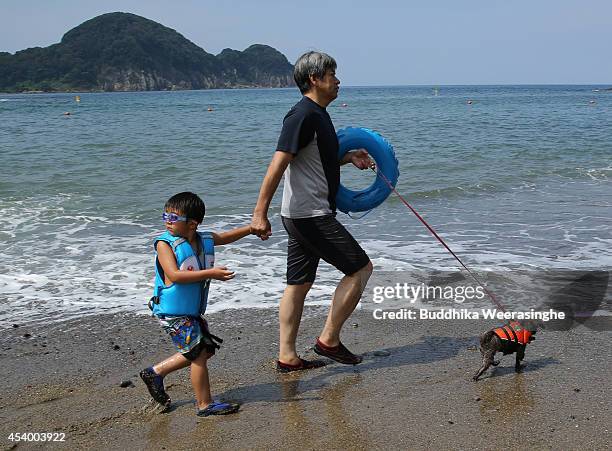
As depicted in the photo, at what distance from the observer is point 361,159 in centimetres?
412

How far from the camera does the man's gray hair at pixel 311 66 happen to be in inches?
150

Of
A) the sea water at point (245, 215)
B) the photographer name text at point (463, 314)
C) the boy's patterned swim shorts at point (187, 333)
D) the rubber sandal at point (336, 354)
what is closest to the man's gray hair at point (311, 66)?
the boy's patterned swim shorts at point (187, 333)

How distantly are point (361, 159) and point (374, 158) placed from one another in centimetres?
37

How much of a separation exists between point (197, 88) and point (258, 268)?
169358 mm

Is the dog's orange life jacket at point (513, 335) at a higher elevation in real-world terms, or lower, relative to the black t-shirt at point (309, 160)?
lower

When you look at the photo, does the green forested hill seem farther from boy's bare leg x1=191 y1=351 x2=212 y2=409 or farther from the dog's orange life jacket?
the dog's orange life jacket

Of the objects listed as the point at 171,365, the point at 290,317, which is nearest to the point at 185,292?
the point at 171,365

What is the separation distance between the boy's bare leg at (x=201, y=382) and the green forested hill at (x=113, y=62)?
473 ft

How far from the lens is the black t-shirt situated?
3727 millimetres

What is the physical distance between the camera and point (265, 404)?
363cm

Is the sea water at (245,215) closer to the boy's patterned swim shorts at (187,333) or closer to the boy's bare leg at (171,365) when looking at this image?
the boy's bare leg at (171,365)

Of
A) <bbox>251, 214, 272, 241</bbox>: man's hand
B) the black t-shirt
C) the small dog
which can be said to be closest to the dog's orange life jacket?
the small dog

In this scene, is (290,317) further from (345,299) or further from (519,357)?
(519,357)

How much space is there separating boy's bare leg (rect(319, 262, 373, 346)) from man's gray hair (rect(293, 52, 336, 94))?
43.2 inches
